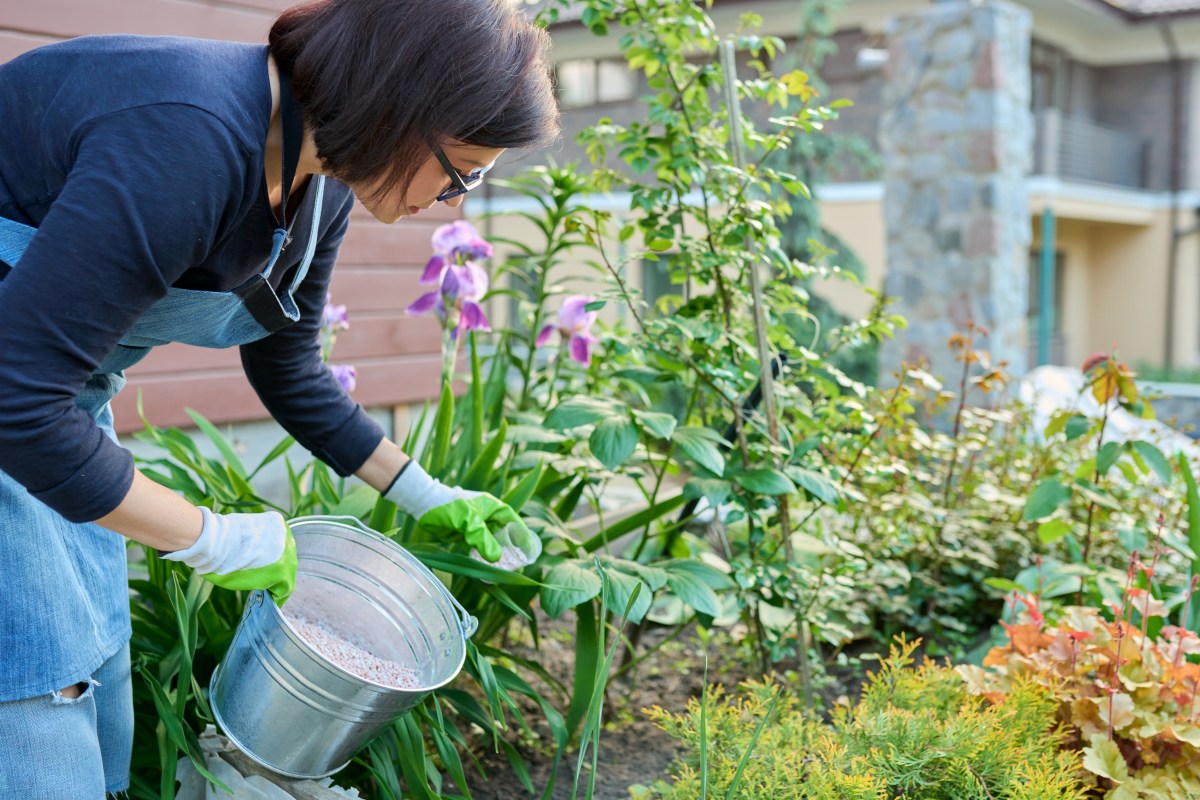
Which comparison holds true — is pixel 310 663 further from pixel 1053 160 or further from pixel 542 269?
pixel 1053 160

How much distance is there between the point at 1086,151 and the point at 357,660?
13.3 metres

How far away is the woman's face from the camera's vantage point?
1.25m

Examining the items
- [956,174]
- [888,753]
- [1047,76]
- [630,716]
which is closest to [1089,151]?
[1047,76]

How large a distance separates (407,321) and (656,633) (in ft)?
4.36

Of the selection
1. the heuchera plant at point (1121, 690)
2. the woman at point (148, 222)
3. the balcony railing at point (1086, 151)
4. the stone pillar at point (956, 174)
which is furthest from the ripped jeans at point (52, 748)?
the balcony railing at point (1086, 151)

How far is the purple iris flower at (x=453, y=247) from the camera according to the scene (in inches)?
91.6

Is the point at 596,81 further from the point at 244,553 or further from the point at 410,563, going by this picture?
the point at 244,553

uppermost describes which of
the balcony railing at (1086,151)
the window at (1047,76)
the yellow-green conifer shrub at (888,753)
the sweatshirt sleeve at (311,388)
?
the window at (1047,76)

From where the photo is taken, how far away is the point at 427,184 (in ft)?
4.19

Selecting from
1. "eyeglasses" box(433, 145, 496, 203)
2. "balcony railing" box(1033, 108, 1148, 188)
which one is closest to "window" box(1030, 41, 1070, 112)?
"balcony railing" box(1033, 108, 1148, 188)

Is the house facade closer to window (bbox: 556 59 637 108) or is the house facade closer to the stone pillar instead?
window (bbox: 556 59 637 108)

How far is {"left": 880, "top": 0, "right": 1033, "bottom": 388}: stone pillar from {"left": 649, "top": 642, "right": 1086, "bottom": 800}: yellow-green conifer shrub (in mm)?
5387

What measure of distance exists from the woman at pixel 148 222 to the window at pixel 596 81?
12.8 m

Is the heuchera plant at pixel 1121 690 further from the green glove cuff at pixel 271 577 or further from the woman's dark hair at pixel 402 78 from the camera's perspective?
the woman's dark hair at pixel 402 78
